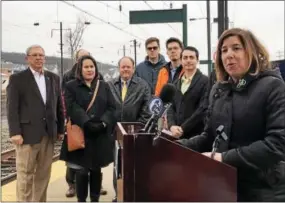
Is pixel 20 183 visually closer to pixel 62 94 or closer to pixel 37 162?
pixel 37 162

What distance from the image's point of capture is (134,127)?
2.07 meters

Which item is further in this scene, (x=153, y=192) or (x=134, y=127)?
(x=134, y=127)

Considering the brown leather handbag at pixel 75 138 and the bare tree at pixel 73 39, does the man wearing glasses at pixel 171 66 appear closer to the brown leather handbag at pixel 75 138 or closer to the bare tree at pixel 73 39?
the brown leather handbag at pixel 75 138

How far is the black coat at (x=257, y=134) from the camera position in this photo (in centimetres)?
169

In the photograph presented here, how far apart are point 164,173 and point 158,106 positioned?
1.27ft

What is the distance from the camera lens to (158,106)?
1.80 metres

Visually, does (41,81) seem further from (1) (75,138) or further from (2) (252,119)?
(2) (252,119)

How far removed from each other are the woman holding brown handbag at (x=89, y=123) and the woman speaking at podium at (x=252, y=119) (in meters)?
2.38

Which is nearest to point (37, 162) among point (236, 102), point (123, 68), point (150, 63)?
point (123, 68)

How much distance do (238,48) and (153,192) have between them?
0.75 metres

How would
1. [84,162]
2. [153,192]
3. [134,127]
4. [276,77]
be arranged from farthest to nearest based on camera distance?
[84,162] < [134,127] < [276,77] < [153,192]

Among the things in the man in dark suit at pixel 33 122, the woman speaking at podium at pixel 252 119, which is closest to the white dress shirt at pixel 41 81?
the man in dark suit at pixel 33 122

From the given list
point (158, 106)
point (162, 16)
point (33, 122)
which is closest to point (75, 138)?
point (33, 122)

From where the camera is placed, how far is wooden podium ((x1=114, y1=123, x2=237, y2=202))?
1.50m
